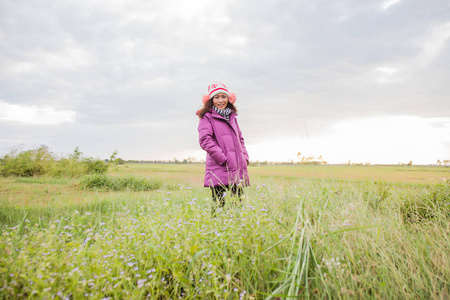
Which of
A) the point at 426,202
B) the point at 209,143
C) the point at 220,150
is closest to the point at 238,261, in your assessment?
the point at 220,150

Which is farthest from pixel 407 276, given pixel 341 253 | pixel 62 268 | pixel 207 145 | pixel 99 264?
pixel 207 145

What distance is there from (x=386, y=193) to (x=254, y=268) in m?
5.11

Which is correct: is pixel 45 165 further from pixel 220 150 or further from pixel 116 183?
pixel 220 150

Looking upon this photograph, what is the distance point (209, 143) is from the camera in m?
4.56

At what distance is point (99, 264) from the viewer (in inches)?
85.0

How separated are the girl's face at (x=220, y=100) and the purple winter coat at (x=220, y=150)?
161 mm

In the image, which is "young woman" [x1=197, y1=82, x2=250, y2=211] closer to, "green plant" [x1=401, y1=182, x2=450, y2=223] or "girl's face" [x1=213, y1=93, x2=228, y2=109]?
"girl's face" [x1=213, y1=93, x2=228, y2=109]

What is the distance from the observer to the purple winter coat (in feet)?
14.9

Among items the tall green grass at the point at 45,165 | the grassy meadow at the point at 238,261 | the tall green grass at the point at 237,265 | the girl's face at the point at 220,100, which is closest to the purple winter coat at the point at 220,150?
the girl's face at the point at 220,100

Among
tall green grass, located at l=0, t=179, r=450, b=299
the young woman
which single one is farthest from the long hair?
tall green grass, located at l=0, t=179, r=450, b=299

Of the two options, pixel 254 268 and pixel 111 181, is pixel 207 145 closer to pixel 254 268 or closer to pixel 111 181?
pixel 254 268

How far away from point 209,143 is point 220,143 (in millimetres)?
274

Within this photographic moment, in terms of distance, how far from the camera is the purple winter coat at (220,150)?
4.53 meters

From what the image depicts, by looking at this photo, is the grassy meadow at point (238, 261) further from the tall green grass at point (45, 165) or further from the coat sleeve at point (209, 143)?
the tall green grass at point (45, 165)
